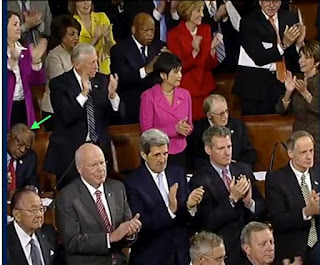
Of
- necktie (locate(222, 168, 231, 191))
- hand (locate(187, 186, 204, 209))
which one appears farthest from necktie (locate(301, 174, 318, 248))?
hand (locate(187, 186, 204, 209))

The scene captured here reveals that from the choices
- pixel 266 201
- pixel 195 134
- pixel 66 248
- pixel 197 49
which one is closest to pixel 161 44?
pixel 197 49

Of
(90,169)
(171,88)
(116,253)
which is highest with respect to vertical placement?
(171,88)

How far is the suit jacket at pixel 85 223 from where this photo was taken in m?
5.28

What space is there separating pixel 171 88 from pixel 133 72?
16.9 inches

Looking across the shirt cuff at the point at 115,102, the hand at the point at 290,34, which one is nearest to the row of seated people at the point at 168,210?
the shirt cuff at the point at 115,102

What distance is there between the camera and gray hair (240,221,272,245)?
530cm

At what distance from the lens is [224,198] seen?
5.63 metres

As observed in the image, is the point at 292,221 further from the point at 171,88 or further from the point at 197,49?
the point at 197,49

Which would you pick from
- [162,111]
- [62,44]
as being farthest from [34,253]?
[62,44]

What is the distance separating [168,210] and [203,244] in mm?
390

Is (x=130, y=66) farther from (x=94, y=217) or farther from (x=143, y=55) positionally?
(x=94, y=217)

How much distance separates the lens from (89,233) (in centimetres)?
533

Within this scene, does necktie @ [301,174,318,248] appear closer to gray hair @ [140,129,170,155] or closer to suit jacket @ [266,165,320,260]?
suit jacket @ [266,165,320,260]

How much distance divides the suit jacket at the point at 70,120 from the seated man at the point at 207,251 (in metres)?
1.13
